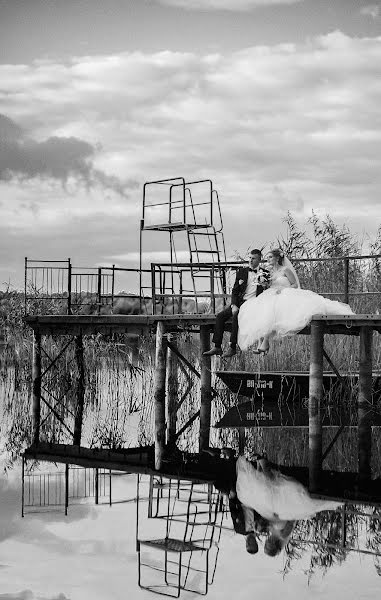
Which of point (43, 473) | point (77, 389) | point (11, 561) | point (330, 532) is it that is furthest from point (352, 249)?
point (11, 561)

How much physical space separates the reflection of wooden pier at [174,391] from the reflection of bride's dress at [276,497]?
1.33ft

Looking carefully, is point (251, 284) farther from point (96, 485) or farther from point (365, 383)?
point (96, 485)

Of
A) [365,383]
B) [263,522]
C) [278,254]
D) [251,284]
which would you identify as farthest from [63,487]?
[365,383]

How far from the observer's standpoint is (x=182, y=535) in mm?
11102

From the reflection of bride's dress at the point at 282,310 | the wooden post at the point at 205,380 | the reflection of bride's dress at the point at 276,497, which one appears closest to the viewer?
the reflection of bride's dress at the point at 276,497

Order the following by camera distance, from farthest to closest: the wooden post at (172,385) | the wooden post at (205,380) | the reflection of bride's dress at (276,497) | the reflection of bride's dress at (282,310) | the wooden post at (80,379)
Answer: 1. the wooden post at (172,385)
2. the wooden post at (80,379)
3. the wooden post at (205,380)
4. the reflection of bride's dress at (282,310)
5. the reflection of bride's dress at (276,497)

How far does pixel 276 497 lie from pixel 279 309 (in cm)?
558

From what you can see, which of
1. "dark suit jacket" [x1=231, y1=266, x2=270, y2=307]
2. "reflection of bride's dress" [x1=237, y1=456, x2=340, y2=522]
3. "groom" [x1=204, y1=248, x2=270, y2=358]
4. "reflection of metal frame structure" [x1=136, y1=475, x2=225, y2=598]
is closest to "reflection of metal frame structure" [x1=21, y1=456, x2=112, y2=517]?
"reflection of metal frame structure" [x1=136, y1=475, x2=225, y2=598]

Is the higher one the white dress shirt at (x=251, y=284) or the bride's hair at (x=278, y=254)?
the bride's hair at (x=278, y=254)

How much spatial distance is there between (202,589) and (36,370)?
62.6 ft

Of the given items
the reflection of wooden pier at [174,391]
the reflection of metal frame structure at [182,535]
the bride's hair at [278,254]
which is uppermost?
the bride's hair at [278,254]

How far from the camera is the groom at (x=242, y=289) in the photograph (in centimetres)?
1830

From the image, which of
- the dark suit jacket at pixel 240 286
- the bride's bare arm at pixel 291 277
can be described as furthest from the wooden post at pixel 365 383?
the dark suit jacket at pixel 240 286

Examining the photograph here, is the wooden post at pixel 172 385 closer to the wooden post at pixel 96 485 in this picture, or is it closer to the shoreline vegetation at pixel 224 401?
the shoreline vegetation at pixel 224 401
